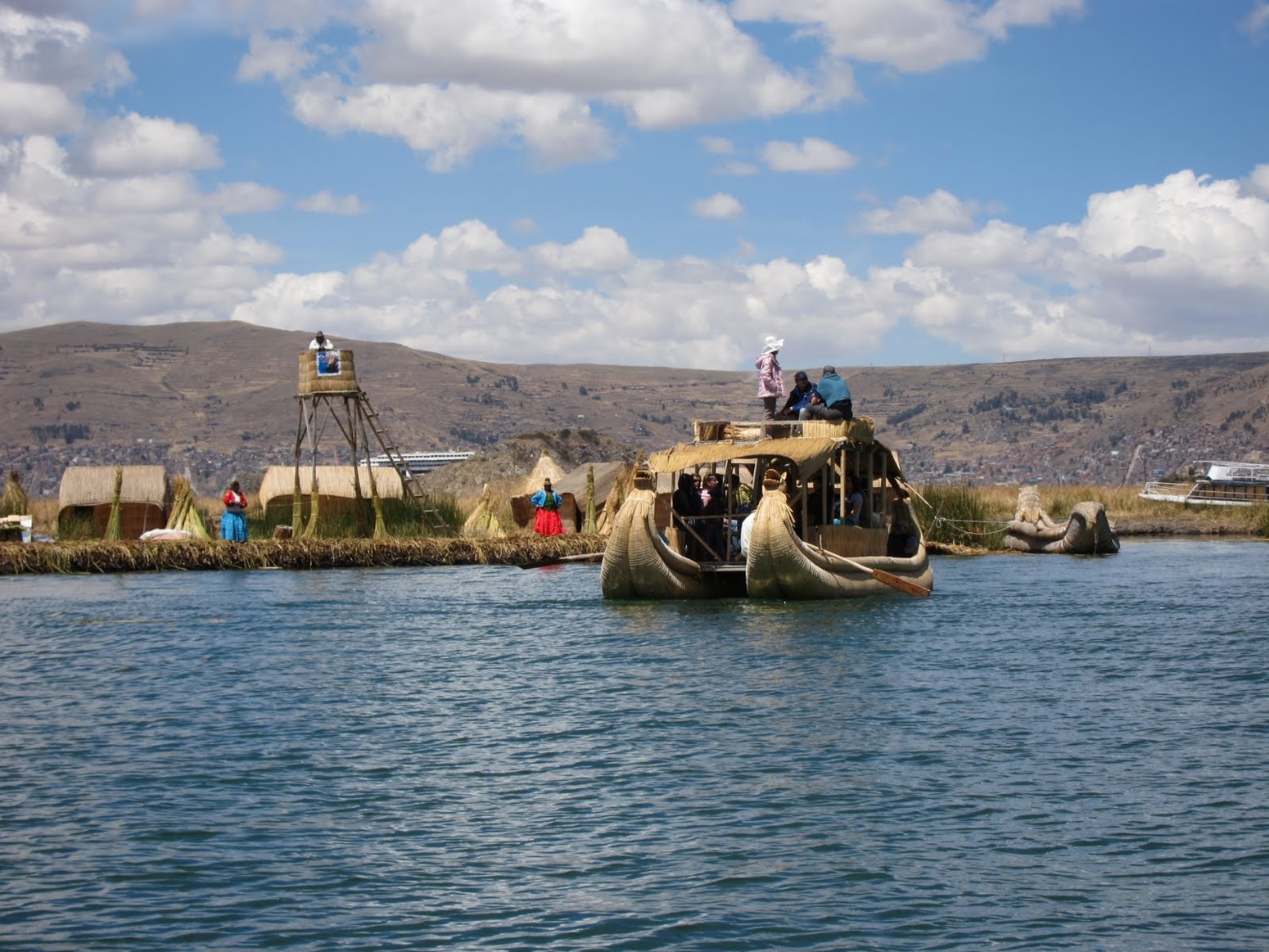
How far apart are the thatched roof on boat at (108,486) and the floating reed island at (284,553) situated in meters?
4.76

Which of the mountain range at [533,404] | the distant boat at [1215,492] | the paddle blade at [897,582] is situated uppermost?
the mountain range at [533,404]

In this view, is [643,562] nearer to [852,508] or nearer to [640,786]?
[852,508]

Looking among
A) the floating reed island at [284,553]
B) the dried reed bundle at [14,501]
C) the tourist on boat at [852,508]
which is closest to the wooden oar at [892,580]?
the tourist on boat at [852,508]

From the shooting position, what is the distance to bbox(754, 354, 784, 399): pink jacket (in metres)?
27.9

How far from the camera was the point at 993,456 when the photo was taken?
144m

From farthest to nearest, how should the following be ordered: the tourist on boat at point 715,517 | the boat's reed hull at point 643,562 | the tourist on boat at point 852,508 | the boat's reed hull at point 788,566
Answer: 1. the tourist on boat at point 852,508
2. the tourist on boat at point 715,517
3. the boat's reed hull at point 643,562
4. the boat's reed hull at point 788,566

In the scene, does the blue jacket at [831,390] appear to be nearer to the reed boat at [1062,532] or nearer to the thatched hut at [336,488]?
the thatched hut at [336,488]

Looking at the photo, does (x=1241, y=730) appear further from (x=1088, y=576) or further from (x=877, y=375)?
(x=877, y=375)

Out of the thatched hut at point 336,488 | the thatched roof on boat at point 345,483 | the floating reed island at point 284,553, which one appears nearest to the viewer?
the floating reed island at point 284,553

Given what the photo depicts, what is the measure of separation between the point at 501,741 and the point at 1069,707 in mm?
5730

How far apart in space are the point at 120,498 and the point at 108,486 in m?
0.76

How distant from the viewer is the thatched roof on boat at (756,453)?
2522cm

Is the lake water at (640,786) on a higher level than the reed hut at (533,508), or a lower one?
lower

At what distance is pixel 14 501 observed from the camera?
138 feet
